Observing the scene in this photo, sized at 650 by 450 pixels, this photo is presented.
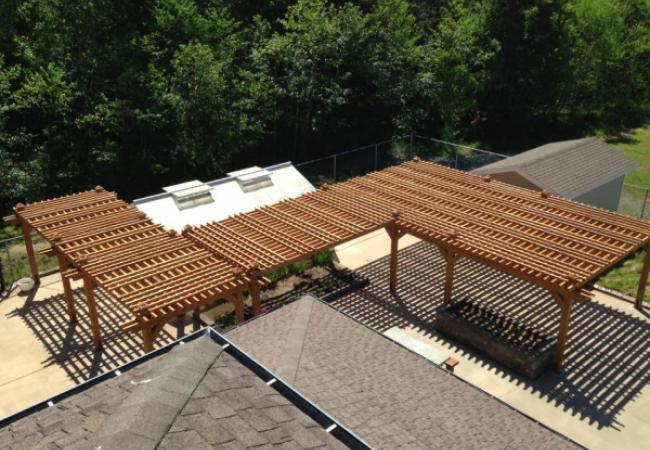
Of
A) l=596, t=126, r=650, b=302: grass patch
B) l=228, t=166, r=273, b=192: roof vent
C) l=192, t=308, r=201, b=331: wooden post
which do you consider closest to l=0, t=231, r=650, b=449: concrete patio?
l=192, t=308, r=201, b=331: wooden post

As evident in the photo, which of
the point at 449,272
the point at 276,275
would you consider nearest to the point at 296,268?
the point at 276,275

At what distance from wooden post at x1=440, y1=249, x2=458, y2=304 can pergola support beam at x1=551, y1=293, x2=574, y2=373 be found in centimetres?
293

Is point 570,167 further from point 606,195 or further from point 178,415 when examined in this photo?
point 178,415

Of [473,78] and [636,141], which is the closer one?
[473,78]

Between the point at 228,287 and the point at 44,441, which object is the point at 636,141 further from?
the point at 44,441

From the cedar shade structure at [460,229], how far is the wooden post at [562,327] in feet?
0.08

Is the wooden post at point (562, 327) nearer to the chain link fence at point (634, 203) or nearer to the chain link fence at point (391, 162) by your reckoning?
the chain link fence at point (634, 203)

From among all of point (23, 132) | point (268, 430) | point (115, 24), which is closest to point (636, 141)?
point (115, 24)

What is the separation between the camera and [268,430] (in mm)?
6812

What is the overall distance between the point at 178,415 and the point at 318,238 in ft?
31.1

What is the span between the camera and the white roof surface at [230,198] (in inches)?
716

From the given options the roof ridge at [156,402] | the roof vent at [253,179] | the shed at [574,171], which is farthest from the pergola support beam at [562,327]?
the roof vent at [253,179]

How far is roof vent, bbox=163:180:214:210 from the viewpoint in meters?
18.8

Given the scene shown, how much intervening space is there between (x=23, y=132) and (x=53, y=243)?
40.5ft
